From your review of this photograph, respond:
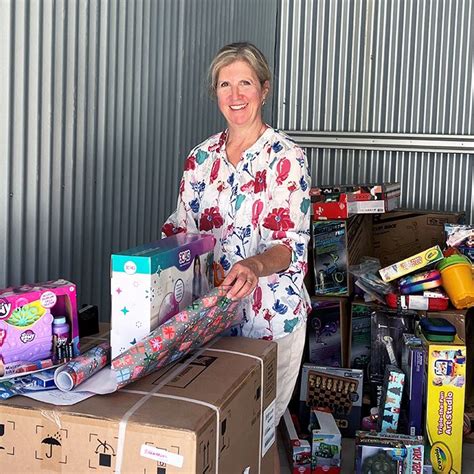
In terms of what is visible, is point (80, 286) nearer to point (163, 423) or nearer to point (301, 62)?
point (163, 423)

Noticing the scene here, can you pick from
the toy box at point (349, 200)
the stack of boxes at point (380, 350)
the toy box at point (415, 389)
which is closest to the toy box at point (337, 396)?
the stack of boxes at point (380, 350)

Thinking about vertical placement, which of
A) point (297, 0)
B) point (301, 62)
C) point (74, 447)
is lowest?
point (74, 447)

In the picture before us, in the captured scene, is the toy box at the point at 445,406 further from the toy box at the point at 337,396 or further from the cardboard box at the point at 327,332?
the cardboard box at the point at 327,332

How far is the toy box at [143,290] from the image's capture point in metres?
1.70

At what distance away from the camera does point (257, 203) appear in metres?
2.35

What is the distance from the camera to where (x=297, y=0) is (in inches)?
203

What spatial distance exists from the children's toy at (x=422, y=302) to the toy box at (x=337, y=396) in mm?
432

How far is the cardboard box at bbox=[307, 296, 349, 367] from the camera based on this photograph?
4.11 m

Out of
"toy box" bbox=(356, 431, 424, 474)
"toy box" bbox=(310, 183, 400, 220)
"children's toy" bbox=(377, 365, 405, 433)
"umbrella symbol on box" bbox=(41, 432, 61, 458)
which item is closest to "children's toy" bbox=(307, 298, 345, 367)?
"toy box" bbox=(310, 183, 400, 220)

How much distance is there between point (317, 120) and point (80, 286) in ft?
9.35

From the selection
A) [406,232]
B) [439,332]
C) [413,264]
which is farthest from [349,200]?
[439,332]

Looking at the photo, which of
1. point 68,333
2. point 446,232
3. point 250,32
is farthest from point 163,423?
point 250,32

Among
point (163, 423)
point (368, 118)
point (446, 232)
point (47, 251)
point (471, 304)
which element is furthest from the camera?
point (368, 118)

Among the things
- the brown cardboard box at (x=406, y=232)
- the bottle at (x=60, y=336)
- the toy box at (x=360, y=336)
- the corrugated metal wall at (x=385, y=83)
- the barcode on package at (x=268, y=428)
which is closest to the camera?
the bottle at (x=60, y=336)
